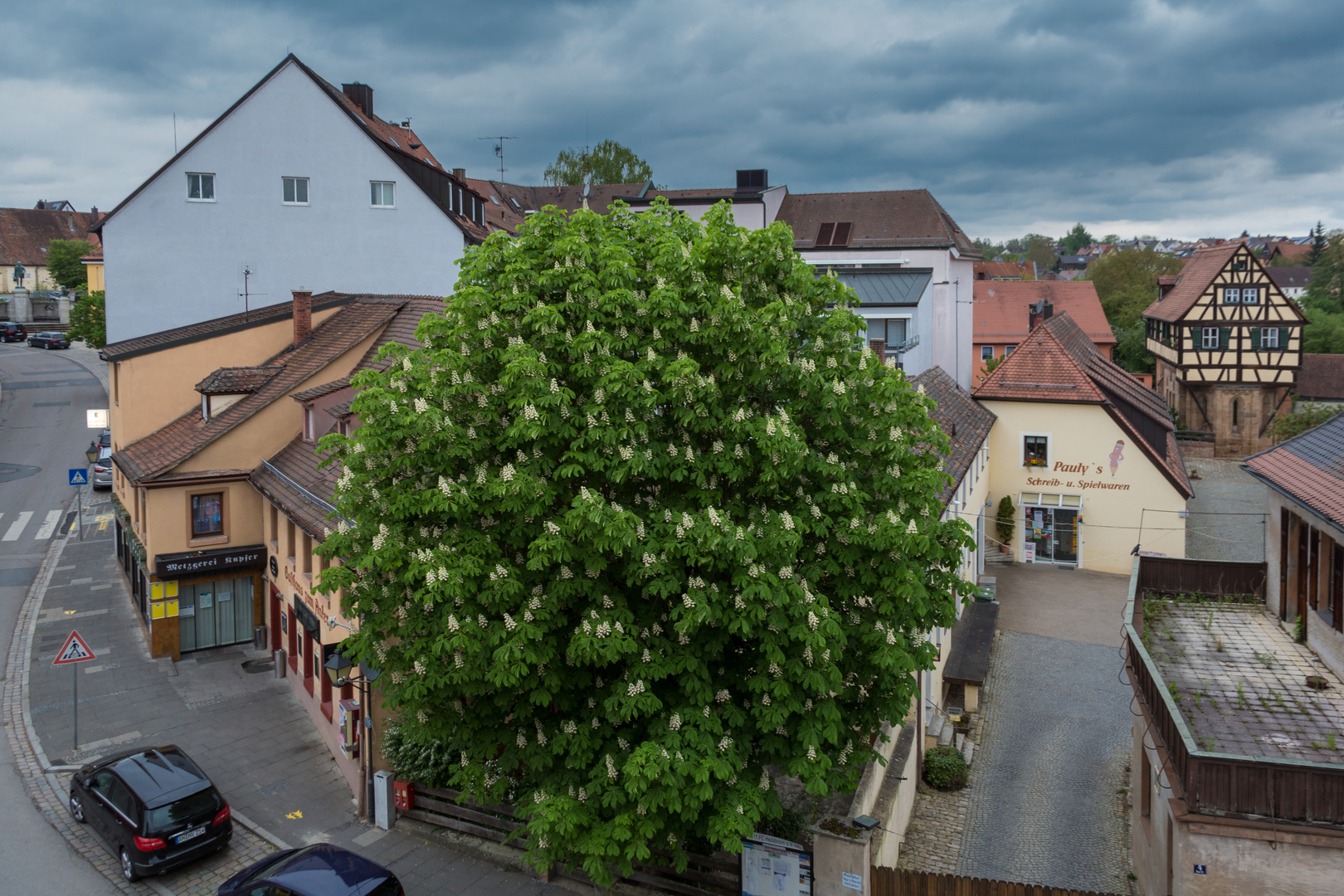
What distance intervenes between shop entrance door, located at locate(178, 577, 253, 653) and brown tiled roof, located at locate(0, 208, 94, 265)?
297 ft

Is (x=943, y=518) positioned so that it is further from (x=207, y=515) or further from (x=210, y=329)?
(x=210, y=329)

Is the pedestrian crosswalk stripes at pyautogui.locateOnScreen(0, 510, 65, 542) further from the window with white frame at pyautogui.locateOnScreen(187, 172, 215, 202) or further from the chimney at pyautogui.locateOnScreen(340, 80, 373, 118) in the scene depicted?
the chimney at pyautogui.locateOnScreen(340, 80, 373, 118)

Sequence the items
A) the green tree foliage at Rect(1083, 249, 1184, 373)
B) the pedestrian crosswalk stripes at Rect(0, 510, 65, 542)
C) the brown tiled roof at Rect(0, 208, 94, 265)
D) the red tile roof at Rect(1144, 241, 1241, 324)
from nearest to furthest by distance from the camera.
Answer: the pedestrian crosswalk stripes at Rect(0, 510, 65, 542) → the red tile roof at Rect(1144, 241, 1241, 324) → the green tree foliage at Rect(1083, 249, 1184, 373) → the brown tiled roof at Rect(0, 208, 94, 265)

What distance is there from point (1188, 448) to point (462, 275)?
180ft

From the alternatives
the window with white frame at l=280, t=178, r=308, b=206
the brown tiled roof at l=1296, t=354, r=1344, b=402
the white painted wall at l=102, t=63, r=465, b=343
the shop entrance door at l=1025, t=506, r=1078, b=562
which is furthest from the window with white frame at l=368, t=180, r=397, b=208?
the brown tiled roof at l=1296, t=354, r=1344, b=402

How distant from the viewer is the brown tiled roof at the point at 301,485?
20.3m

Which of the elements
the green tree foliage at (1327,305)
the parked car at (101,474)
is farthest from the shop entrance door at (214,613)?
the green tree foliage at (1327,305)

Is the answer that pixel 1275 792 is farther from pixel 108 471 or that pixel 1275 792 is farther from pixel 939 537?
pixel 108 471

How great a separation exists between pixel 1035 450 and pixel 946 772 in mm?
19369

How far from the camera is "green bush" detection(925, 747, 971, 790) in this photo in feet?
63.6

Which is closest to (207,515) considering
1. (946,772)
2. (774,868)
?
(774,868)

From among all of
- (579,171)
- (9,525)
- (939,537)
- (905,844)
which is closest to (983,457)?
(905,844)

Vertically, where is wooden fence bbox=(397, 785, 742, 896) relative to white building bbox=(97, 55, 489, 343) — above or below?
below

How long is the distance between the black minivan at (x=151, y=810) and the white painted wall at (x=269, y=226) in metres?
19.2
